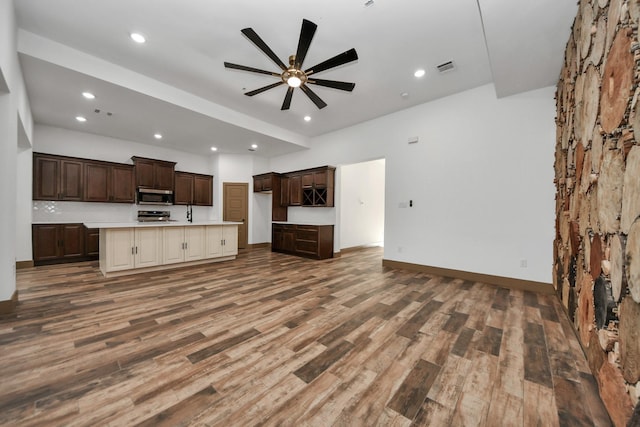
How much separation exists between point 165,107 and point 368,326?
4.87 metres

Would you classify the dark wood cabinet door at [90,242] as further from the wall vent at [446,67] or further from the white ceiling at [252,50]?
the wall vent at [446,67]

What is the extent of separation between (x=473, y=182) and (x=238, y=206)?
21.3 feet

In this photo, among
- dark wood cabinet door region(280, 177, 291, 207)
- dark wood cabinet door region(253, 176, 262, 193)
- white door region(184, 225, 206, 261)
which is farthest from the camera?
dark wood cabinet door region(253, 176, 262, 193)

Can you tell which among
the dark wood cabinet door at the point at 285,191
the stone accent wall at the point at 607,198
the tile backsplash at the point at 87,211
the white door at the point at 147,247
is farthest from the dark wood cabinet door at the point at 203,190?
the stone accent wall at the point at 607,198

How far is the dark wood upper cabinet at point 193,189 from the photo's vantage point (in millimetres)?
7136

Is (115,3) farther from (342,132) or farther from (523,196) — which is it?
(523,196)

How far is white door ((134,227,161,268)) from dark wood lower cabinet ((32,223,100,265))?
238 cm

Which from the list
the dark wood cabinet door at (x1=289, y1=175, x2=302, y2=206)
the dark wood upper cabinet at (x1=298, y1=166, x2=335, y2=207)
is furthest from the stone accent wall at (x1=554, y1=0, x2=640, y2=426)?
the dark wood cabinet door at (x1=289, y1=175, x2=302, y2=206)

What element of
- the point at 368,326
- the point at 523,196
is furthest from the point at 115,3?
the point at 523,196

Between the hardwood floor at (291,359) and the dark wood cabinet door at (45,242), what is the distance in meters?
2.19

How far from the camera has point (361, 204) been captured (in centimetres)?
778

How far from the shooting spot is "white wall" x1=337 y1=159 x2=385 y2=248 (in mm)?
7039

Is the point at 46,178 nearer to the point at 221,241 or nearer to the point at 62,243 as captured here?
the point at 62,243

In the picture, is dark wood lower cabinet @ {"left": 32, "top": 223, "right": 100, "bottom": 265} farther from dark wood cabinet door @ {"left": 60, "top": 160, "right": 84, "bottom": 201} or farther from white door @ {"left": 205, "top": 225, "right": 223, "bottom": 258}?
white door @ {"left": 205, "top": 225, "right": 223, "bottom": 258}
